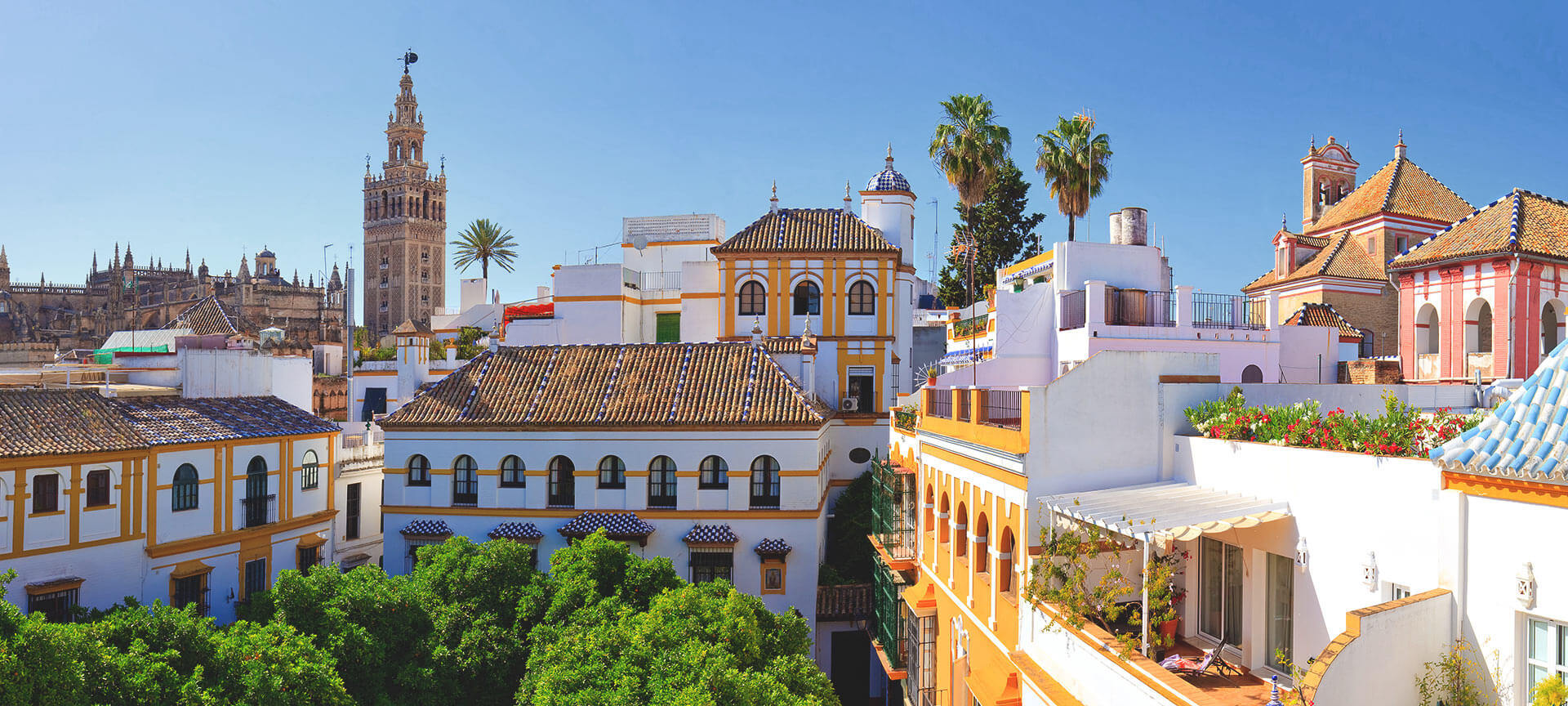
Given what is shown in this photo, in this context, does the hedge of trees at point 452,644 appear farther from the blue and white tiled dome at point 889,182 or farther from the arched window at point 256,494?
the blue and white tiled dome at point 889,182

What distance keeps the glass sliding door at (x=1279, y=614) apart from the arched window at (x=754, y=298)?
23.8 metres

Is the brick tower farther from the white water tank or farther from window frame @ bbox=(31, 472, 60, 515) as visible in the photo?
the white water tank

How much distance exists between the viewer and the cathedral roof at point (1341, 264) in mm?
33750

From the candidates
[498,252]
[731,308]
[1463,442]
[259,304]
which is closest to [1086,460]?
[1463,442]

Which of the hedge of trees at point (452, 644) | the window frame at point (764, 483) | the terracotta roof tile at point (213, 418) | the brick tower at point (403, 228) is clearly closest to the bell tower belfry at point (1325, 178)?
the window frame at point (764, 483)

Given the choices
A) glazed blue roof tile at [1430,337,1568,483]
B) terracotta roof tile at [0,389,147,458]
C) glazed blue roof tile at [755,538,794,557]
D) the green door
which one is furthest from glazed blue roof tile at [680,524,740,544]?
glazed blue roof tile at [1430,337,1568,483]

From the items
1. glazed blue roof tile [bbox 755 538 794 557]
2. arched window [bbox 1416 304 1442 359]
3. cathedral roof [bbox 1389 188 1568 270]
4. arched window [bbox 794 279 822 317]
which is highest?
cathedral roof [bbox 1389 188 1568 270]

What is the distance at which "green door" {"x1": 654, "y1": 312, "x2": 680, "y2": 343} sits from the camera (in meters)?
39.6

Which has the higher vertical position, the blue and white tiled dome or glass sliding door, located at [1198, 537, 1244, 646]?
the blue and white tiled dome

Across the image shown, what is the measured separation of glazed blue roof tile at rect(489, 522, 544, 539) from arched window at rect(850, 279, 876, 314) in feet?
Result: 44.7

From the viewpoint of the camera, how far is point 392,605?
65.8ft

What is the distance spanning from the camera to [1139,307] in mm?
23219

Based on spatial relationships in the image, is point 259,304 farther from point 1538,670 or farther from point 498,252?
point 1538,670

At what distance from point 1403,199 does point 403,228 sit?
95026 millimetres
